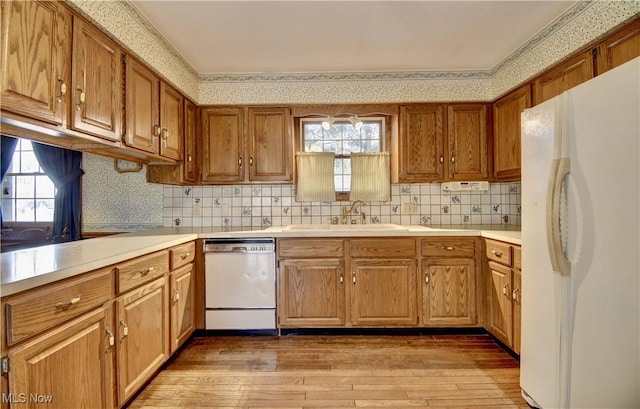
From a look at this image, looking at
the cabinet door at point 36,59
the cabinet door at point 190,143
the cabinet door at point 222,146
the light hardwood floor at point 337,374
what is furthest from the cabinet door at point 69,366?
the cabinet door at point 222,146

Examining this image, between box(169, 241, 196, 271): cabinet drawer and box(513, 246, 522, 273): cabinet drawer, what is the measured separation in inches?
90.2

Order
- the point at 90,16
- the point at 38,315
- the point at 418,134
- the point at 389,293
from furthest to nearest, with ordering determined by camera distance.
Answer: the point at 418,134, the point at 389,293, the point at 90,16, the point at 38,315

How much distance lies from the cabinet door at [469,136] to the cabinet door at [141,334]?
102 inches

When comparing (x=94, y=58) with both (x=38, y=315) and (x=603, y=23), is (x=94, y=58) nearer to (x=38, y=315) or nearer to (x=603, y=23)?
(x=38, y=315)

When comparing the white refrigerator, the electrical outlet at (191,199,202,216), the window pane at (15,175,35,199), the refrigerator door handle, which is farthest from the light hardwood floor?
the window pane at (15,175,35,199)

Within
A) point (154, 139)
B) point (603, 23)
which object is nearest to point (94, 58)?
point (154, 139)

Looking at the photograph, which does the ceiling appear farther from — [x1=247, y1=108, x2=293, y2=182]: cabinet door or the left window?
Result: the left window

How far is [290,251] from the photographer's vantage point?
261 centimetres

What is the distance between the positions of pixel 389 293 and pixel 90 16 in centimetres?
260

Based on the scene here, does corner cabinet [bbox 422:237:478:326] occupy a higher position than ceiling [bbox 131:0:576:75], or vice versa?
ceiling [bbox 131:0:576:75]

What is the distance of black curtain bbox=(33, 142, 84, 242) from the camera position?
2727 millimetres

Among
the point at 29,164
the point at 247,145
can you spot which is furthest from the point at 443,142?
the point at 29,164

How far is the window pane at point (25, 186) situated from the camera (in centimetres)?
287

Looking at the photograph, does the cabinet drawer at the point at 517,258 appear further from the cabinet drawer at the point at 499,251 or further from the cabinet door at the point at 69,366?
the cabinet door at the point at 69,366
